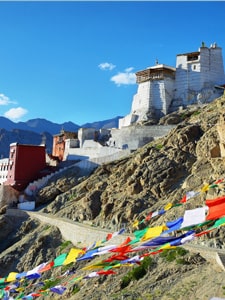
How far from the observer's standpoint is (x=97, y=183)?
1315 inches

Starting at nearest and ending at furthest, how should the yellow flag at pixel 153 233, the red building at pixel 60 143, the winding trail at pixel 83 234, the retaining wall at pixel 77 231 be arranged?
the yellow flag at pixel 153 233, the winding trail at pixel 83 234, the retaining wall at pixel 77 231, the red building at pixel 60 143

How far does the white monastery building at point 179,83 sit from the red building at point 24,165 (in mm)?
11122

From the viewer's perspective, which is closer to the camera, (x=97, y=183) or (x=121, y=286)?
(x=121, y=286)

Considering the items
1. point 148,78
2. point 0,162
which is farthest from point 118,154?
point 0,162

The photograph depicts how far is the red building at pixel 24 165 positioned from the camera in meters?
42.4

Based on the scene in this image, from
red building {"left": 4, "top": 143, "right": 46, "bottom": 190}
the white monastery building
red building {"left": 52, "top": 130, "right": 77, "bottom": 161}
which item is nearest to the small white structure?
red building {"left": 4, "top": 143, "right": 46, "bottom": 190}

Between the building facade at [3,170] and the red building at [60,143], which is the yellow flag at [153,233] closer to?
the building facade at [3,170]

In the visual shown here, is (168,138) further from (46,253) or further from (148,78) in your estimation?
(148,78)

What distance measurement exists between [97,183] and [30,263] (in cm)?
840

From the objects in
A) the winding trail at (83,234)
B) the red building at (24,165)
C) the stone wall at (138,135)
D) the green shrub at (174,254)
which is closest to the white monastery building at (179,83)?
the stone wall at (138,135)

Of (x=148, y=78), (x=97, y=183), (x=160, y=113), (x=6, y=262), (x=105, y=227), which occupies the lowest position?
(x=6, y=262)

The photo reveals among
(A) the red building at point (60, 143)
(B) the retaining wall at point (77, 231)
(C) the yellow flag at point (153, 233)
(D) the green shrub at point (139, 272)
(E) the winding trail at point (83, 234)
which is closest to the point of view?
(C) the yellow flag at point (153, 233)

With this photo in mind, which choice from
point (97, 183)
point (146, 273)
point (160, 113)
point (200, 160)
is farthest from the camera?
point (160, 113)

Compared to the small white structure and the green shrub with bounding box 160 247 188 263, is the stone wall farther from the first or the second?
the green shrub with bounding box 160 247 188 263
